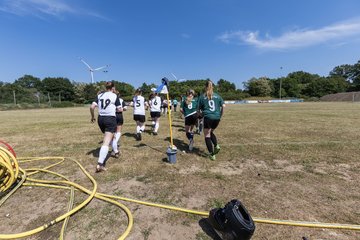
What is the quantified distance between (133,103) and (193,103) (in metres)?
2.57

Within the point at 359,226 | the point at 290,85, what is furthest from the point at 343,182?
the point at 290,85

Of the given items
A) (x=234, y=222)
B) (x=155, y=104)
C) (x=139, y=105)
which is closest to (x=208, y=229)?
(x=234, y=222)

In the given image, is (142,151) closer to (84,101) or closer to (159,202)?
(159,202)

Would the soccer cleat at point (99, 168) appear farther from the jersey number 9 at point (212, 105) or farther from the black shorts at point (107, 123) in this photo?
the jersey number 9 at point (212, 105)

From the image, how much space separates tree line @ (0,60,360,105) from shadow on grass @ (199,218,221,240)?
3093 inches

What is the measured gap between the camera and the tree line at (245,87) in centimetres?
9019

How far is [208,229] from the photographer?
2.94m

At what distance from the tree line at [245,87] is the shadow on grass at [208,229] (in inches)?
3093

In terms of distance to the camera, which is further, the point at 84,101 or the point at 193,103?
the point at 84,101

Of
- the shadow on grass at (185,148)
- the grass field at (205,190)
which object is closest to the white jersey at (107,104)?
the grass field at (205,190)

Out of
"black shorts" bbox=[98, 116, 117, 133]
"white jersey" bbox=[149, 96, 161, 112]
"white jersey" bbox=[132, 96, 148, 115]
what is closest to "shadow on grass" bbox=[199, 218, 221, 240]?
"black shorts" bbox=[98, 116, 117, 133]

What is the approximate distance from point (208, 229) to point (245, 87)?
113 meters

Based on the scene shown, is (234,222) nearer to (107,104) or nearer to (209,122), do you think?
(209,122)

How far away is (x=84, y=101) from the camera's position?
295 ft
